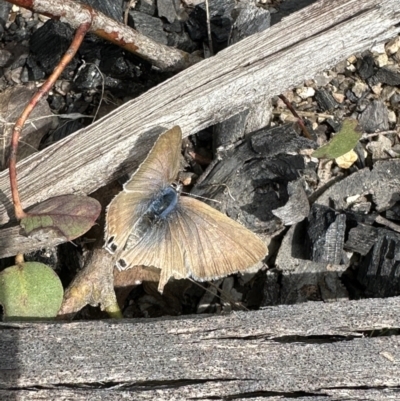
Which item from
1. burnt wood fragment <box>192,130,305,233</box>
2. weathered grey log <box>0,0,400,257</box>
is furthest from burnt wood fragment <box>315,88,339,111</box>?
weathered grey log <box>0,0,400,257</box>

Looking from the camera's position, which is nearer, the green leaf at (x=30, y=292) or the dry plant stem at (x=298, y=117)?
the green leaf at (x=30, y=292)

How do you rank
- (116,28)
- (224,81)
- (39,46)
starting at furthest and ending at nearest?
1. (39,46)
2. (116,28)
3. (224,81)

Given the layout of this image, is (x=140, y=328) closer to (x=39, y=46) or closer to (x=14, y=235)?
(x=14, y=235)

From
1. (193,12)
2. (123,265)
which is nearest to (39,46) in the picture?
(193,12)

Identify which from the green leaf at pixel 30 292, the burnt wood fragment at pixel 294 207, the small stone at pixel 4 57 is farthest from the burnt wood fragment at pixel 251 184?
the small stone at pixel 4 57

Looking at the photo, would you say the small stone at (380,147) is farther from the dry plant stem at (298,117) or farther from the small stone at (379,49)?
the small stone at (379,49)
